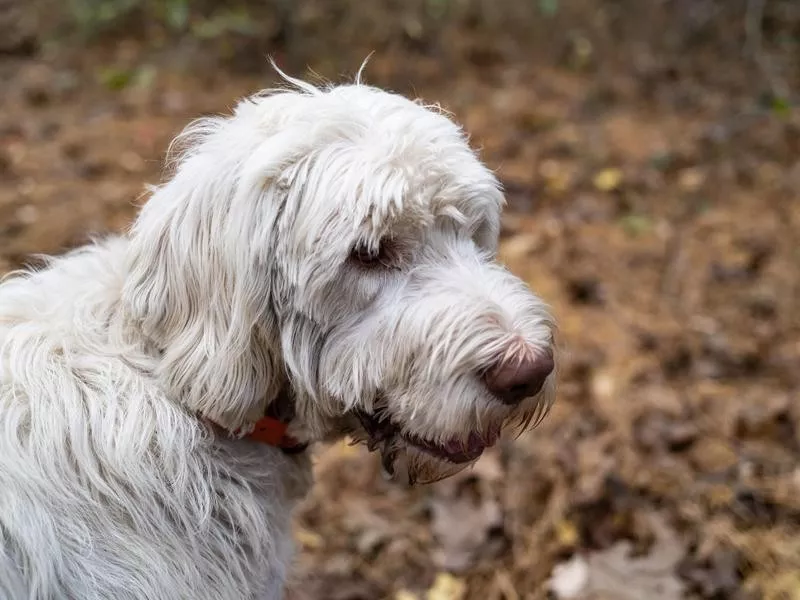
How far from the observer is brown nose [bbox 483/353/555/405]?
2078 mm

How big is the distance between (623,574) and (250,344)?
2.14 metres

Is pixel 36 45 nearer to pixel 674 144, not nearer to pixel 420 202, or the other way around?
pixel 674 144

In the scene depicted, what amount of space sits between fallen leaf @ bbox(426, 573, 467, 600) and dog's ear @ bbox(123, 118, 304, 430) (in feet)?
5.44

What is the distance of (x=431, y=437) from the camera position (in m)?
2.25

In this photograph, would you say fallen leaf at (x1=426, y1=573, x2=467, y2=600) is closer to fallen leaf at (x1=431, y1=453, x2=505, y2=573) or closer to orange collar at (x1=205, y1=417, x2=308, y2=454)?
fallen leaf at (x1=431, y1=453, x2=505, y2=573)

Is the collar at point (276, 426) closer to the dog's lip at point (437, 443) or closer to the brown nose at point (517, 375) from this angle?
the dog's lip at point (437, 443)

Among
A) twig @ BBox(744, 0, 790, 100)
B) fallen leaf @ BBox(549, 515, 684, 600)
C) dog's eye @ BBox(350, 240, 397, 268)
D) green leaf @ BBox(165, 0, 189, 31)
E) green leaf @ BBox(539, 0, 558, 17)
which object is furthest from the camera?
green leaf @ BBox(539, 0, 558, 17)

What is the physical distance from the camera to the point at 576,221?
6234 millimetres

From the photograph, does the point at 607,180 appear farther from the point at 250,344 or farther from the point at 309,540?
the point at 250,344

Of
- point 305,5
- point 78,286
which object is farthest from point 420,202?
point 305,5

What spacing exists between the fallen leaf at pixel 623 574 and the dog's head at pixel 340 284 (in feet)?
4.84

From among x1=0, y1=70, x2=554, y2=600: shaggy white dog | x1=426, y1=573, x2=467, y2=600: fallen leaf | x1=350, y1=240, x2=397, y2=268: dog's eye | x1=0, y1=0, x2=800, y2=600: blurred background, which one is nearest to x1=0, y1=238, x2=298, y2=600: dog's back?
x1=0, y1=70, x2=554, y2=600: shaggy white dog

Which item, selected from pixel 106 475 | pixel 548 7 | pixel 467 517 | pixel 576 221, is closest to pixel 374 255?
pixel 106 475

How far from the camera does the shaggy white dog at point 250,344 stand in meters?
2.10
